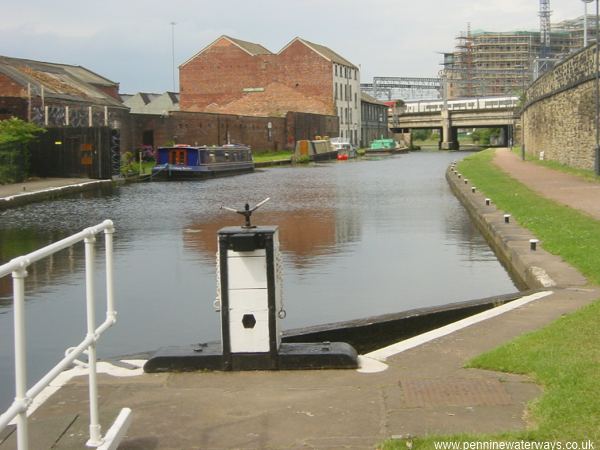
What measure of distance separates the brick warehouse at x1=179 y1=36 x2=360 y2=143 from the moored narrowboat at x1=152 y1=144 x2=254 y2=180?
41.5 meters

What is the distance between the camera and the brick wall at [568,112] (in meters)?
34.8

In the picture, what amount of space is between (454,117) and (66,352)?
11298 cm

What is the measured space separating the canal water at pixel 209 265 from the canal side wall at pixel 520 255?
256mm

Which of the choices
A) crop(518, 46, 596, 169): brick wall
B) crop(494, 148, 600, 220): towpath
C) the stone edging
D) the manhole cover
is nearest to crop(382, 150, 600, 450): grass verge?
the manhole cover

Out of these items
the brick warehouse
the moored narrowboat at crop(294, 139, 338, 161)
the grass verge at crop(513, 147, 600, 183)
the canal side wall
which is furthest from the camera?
the brick warehouse

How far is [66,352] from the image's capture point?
195 inches

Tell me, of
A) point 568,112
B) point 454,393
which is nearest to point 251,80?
point 568,112

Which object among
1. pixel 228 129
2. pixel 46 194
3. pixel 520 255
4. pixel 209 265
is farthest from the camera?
pixel 228 129

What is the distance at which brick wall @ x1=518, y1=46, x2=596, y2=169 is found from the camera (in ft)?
114

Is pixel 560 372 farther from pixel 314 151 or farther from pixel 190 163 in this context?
pixel 314 151

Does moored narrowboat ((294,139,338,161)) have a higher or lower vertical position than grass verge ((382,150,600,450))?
higher

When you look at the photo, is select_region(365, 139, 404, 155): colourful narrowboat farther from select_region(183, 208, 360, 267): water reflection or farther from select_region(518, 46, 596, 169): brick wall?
select_region(183, 208, 360, 267): water reflection

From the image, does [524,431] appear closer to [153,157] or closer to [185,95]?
[153,157]

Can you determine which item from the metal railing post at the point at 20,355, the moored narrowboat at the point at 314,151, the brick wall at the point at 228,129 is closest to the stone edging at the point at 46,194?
the brick wall at the point at 228,129
